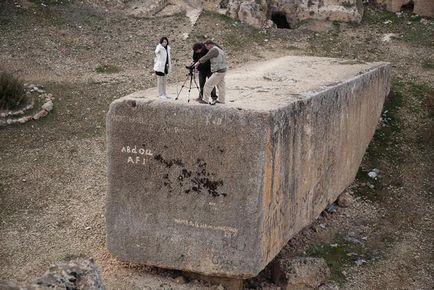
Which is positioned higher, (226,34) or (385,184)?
(226,34)

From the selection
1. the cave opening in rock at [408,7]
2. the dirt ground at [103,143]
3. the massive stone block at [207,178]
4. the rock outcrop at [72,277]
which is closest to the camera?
the rock outcrop at [72,277]

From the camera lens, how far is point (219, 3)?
19250 mm

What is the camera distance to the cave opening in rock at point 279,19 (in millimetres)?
20062

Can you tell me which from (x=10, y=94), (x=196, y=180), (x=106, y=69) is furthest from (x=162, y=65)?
(x=106, y=69)

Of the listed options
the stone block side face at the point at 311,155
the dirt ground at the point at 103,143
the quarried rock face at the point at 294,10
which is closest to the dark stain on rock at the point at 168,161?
the stone block side face at the point at 311,155

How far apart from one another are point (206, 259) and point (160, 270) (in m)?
0.82

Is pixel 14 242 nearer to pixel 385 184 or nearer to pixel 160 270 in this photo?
pixel 160 270

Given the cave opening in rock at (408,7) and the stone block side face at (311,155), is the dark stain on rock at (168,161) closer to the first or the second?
the stone block side face at (311,155)

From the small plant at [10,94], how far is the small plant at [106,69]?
290cm

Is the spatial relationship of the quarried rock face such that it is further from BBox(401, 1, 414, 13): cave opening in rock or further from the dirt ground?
BBox(401, 1, 414, 13): cave opening in rock

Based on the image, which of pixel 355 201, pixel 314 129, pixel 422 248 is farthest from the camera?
pixel 355 201

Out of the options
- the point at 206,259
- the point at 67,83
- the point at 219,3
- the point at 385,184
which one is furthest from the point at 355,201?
the point at 219,3

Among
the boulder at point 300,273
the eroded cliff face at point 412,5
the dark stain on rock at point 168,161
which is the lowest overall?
the boulder at point 300,273

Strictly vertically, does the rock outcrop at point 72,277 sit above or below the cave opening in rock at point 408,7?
below
